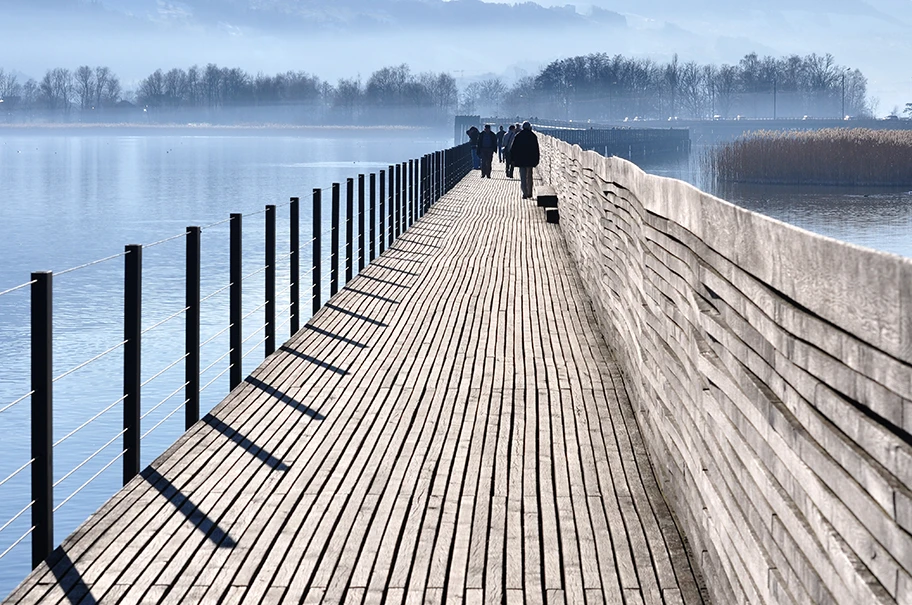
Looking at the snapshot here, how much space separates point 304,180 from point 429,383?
174ft

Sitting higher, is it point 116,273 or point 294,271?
point 294,271

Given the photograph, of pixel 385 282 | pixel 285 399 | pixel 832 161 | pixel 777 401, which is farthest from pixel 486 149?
pixel 777 401

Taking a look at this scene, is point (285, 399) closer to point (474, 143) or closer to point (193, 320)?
point (193, 320)

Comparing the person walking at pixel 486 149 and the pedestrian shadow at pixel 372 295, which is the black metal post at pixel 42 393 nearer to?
the pedestrian shadow at pixel 372 295

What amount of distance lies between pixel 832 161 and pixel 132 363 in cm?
3483

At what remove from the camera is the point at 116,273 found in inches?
1048

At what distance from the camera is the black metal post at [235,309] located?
8.52m

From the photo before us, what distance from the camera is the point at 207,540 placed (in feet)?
16.3

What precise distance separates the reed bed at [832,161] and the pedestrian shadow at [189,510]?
34918mm

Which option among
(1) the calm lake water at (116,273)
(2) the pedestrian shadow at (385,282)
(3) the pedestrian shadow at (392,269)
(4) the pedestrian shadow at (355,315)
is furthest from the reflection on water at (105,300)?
(3) the pedestrian shadow at (392,269)

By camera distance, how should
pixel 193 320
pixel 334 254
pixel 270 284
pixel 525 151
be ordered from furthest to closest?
1. pixel 525 151
2. pixel 334 254
3. pixel 270 284
4. pixel 193 320

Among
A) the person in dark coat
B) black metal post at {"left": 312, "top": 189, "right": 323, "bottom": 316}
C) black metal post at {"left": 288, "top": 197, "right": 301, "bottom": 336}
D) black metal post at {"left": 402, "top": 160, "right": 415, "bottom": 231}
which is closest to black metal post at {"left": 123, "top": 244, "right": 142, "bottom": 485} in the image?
black metal post at {"left": 288, "top": 197, "right": 301, "bottom": 336}

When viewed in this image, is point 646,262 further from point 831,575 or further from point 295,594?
point 831,575

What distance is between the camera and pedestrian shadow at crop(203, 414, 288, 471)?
612 centimetres
